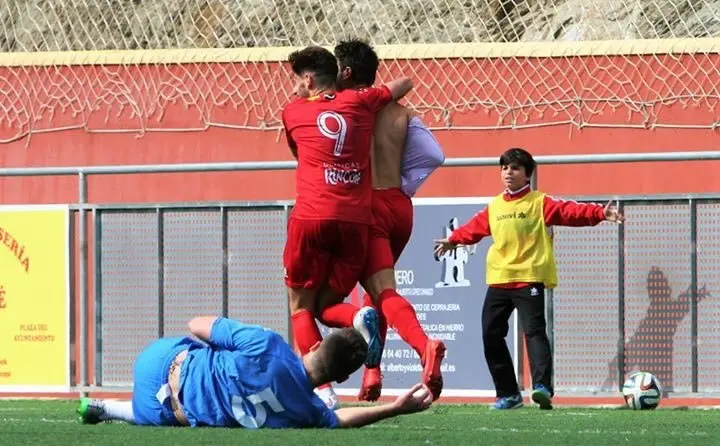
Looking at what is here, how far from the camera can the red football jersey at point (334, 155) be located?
10000mm

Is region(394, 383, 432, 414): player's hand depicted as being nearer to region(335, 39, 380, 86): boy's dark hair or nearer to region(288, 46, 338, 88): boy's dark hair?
region(288, 46, 338, 88): boy's dark hair

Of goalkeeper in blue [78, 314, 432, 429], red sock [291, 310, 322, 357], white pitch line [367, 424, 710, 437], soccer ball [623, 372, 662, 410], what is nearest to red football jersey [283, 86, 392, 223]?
red sock [291, 310, 322, 357]

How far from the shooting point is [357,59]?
34.1 feet

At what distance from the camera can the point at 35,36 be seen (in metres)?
17.5

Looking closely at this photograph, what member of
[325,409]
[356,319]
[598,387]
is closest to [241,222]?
→ [598,387]

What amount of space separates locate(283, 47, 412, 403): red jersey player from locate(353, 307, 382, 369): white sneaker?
51cm

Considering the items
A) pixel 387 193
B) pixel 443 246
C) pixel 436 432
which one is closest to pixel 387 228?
pixel 387 193

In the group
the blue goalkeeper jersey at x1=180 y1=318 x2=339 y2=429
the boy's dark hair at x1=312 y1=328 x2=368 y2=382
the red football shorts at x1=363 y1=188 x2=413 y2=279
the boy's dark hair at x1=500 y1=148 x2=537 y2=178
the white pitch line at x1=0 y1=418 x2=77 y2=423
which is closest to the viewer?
the boy's dark hair at x1=312 y1=328 x2=368 y2=382

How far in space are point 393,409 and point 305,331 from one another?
188cm

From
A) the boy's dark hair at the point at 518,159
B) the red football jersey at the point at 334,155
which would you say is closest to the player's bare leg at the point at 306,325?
the red football jersey at the point at 334,155

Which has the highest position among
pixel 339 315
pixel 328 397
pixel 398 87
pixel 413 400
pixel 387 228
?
pixel 398 87

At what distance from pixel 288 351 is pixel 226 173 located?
21.2ft

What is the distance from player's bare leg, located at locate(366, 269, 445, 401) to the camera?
30.9 ft

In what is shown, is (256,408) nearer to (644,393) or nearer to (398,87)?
(398,87)
